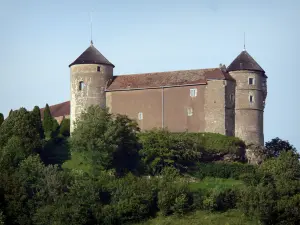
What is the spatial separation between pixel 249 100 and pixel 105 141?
9351mm

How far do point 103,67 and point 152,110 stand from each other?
4.34m

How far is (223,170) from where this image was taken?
6156 cm

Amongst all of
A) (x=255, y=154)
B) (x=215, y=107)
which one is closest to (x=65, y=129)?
(x=215, y=107)

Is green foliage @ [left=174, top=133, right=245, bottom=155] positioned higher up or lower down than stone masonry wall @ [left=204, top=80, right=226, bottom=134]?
lower down

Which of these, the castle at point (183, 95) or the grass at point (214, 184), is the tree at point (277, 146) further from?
the grass at point (214, 184)

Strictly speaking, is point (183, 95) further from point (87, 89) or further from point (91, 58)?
point (91, 58)

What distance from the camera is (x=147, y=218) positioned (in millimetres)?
56938

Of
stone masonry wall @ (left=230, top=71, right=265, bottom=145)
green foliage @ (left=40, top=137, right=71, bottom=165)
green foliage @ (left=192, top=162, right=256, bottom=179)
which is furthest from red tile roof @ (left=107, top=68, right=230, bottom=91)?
green foliage @ (left=192, top=162, right=256, bottom=179)

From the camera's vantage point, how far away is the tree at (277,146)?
218ft

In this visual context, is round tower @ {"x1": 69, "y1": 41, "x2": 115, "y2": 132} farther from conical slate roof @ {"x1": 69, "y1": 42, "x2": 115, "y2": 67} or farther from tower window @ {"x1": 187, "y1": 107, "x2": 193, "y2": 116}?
tower window @ {"x1": 187, "y1": 107, "x2": 193, "y2": 116}

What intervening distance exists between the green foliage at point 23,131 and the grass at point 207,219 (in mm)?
10119

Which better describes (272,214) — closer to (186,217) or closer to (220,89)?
(186,217)

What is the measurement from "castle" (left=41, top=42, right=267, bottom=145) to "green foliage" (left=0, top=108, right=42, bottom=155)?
3.58 meters

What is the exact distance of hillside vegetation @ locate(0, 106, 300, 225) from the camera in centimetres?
5612
